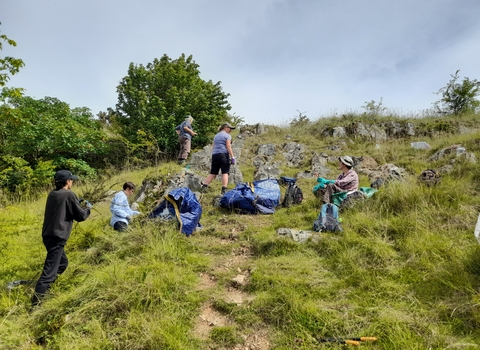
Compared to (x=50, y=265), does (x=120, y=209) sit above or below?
above

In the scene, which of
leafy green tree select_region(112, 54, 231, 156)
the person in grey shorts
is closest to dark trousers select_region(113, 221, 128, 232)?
the person in grey shorts

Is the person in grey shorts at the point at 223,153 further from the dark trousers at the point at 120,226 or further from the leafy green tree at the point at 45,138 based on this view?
the leafy green tree at the point at 45,138

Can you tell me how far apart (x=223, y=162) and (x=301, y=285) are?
13.0 feet

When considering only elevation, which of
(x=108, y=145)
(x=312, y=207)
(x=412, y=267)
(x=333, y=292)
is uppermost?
(x=108, y=145)

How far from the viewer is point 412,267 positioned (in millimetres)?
3062

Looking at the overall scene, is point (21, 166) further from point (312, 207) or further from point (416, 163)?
point (416, 163)

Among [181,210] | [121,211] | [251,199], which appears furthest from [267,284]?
[121,211]

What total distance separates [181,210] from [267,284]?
2.24m

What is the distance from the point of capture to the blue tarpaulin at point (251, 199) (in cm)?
557

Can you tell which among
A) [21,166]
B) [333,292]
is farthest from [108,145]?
[333,292]

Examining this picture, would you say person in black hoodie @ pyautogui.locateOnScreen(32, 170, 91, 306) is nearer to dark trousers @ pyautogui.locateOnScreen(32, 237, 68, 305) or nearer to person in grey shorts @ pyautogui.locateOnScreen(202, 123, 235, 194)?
dark trousers @ pyautogui.locateOnScreen(32, 237, 68, 305)

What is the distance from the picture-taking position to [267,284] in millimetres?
3000

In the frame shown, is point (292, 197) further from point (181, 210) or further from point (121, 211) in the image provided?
point (121, 211)

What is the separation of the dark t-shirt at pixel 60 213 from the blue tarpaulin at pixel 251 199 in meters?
2.95
